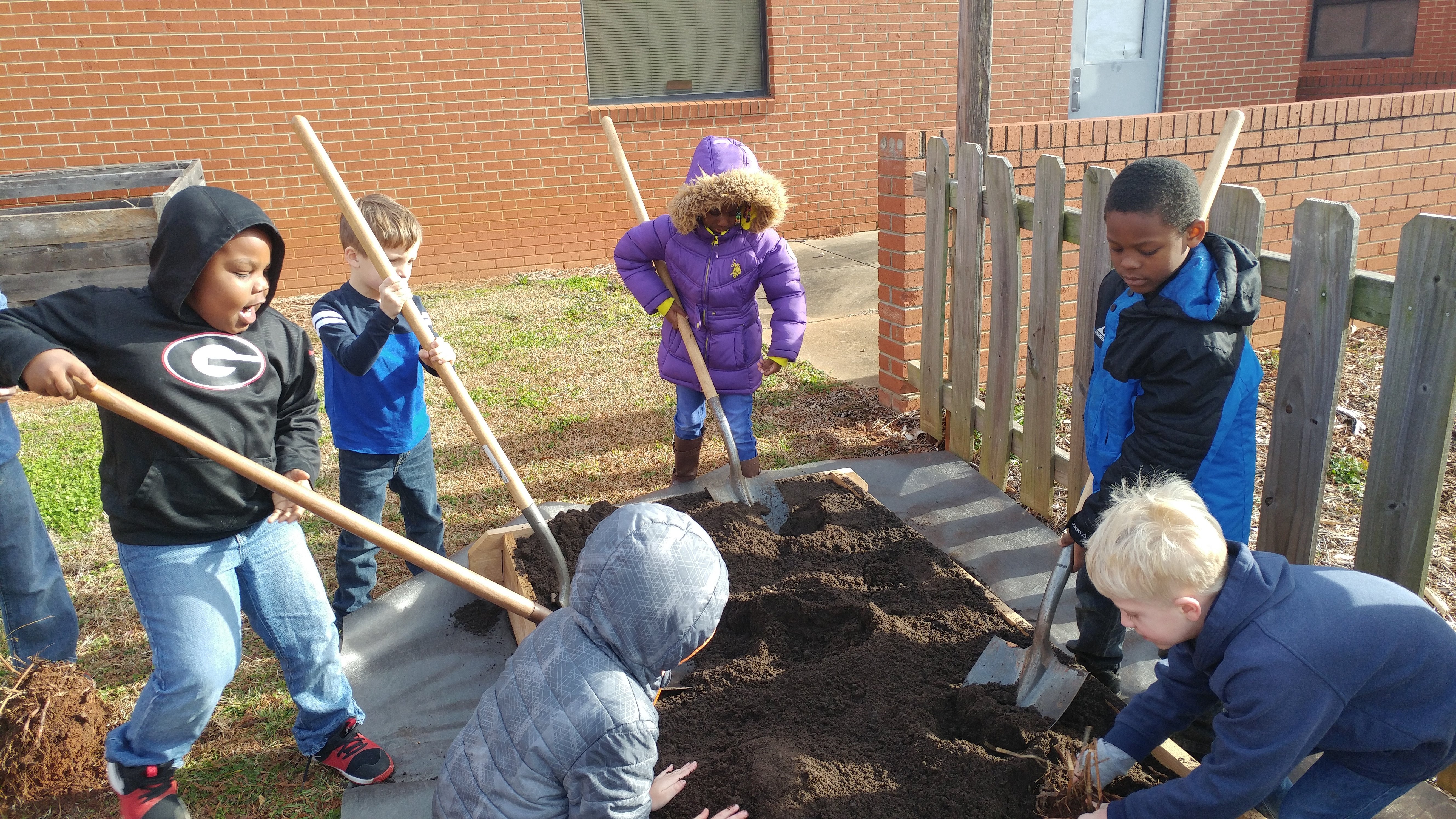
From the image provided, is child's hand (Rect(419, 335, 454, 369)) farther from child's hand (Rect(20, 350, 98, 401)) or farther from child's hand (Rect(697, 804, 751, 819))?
child's hand (Rect(697, 804, 751, 819))

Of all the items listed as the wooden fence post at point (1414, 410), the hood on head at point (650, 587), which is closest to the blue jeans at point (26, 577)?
the hood on head at point (650, 587)

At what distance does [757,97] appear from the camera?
10.1 m

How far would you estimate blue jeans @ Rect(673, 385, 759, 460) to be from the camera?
14.7ft

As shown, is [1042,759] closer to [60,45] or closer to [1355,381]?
[1355,381]

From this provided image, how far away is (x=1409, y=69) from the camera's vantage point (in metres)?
12.3

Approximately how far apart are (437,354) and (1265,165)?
4.98m

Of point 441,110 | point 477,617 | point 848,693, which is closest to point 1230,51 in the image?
point 441,110

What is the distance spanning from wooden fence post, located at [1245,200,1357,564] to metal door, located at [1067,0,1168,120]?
8628 millimetres

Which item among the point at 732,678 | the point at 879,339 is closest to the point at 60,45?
the point at 879,339

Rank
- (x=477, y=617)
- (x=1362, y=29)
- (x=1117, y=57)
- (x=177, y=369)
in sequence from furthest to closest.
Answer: (x=1362, y=29), (x=1117, y=57), (x=477, y=617), (x=177, y=369)

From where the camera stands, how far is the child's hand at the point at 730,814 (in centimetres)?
229

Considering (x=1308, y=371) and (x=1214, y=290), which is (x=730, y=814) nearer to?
(x=1214, y=290)

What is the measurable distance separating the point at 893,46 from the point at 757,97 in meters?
1.56

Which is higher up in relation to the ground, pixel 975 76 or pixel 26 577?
pixel 975 76
